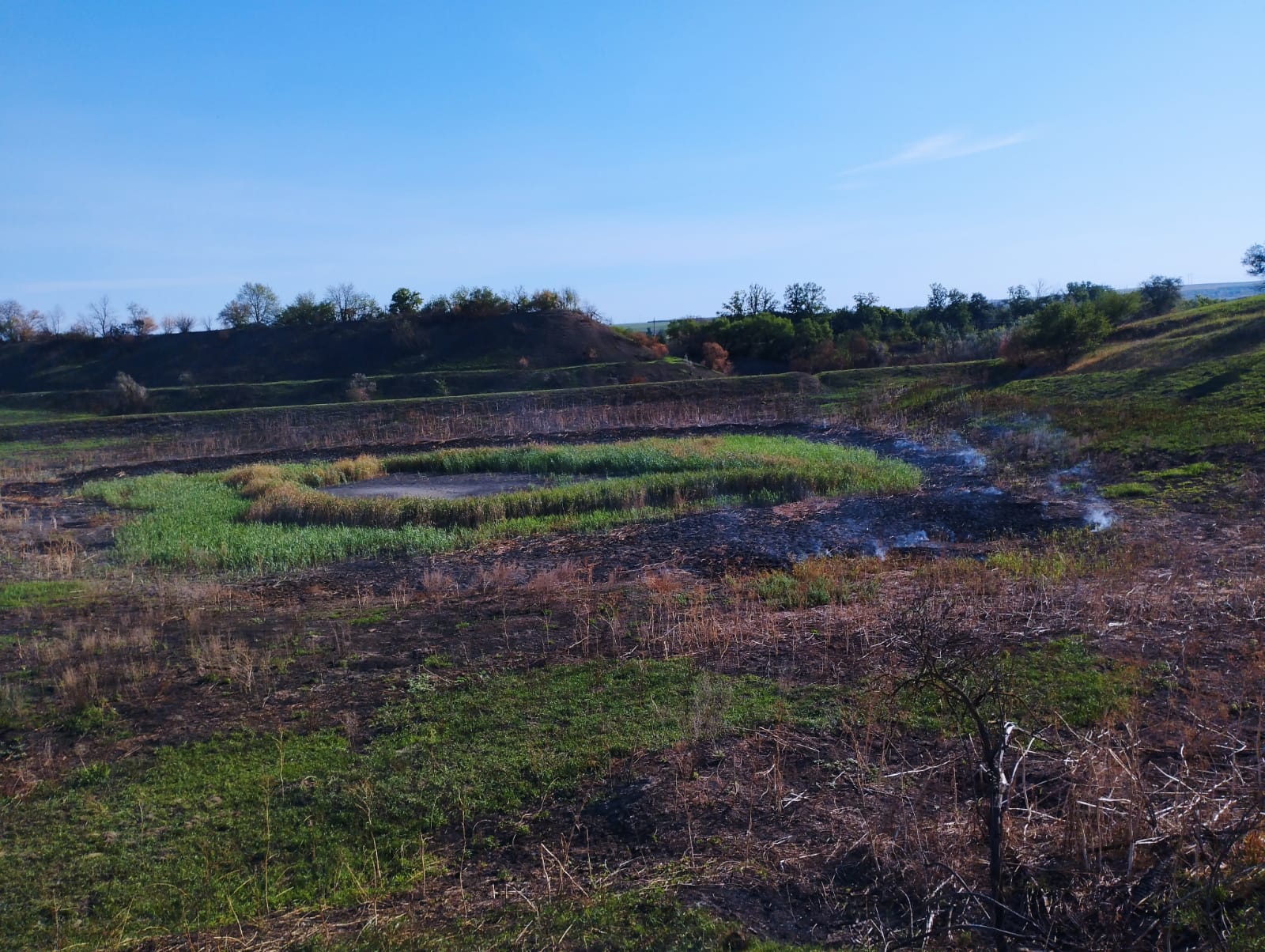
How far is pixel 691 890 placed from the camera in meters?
4.50

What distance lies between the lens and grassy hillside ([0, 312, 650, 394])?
58094mm

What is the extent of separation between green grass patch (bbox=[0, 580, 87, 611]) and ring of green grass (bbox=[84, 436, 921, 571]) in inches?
62.8

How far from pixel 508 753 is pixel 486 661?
2.10m

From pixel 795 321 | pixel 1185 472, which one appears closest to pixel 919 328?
pixel 795 321

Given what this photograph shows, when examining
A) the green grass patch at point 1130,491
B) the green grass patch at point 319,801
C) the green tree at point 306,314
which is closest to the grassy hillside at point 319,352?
the green tree at point 306,314

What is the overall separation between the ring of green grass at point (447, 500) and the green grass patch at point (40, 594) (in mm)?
1595

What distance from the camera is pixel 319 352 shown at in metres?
61.4

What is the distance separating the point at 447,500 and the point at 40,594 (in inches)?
295

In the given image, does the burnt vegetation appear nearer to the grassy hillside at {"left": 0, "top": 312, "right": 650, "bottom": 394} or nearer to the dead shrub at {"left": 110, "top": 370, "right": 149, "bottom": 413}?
the dead shrub at {"left": 110, "top": 370, "right": 149, "bottom": 413}

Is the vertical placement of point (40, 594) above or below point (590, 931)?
above

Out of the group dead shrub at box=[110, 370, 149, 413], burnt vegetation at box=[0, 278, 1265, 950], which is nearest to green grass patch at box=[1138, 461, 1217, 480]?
burnt vegetation at box=[0, 278, 1265, 950]

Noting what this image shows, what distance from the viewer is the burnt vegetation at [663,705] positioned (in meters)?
4.29

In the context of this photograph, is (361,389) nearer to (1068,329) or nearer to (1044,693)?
(1068,329)

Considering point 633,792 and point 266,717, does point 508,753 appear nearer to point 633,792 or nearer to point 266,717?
point 633,792
